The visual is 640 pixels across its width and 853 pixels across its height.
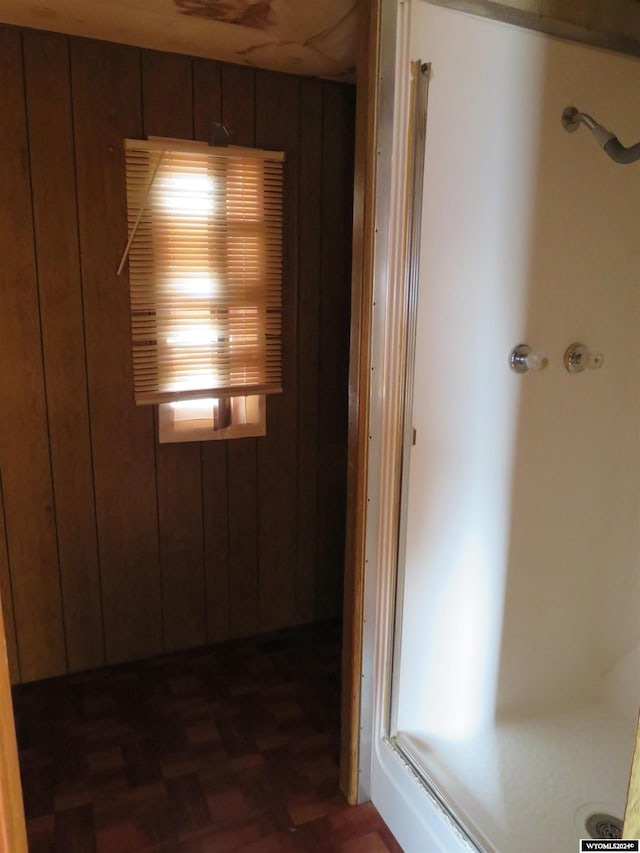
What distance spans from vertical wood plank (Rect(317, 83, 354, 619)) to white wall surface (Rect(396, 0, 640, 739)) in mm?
944

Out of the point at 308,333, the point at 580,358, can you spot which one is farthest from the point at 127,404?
the point at 580,358

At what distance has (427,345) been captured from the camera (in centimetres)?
167

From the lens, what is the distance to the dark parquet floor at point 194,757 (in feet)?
5.77

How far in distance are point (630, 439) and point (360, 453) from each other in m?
0.98

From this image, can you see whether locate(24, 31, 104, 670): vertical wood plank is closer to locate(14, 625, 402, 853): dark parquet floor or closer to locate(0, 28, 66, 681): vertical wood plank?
locate(0, 28, 66, 681): vertical wood plank

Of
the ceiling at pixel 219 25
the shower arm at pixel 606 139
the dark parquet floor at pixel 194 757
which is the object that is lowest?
Result: the dark parquet floor at pixel 194 757

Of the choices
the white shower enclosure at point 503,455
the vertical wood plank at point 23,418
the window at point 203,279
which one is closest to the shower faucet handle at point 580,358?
the white shower enclosure at point 503,455

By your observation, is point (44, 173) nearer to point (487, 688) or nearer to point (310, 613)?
point (310, 613)

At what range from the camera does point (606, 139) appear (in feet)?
5.52

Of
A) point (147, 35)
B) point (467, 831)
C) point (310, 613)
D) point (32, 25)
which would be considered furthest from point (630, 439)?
point (32, 25)

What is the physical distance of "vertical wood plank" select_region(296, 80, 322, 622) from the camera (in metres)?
2.42

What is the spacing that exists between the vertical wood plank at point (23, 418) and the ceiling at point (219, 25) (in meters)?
0.21

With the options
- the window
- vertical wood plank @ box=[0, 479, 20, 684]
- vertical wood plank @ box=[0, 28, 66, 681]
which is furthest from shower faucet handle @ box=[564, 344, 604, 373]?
vertical wood plank @ box=[0, 479, 20, 684]

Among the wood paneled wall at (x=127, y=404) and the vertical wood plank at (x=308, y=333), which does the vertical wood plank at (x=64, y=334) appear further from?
the vertical wood plank at (x=308, y=333)
